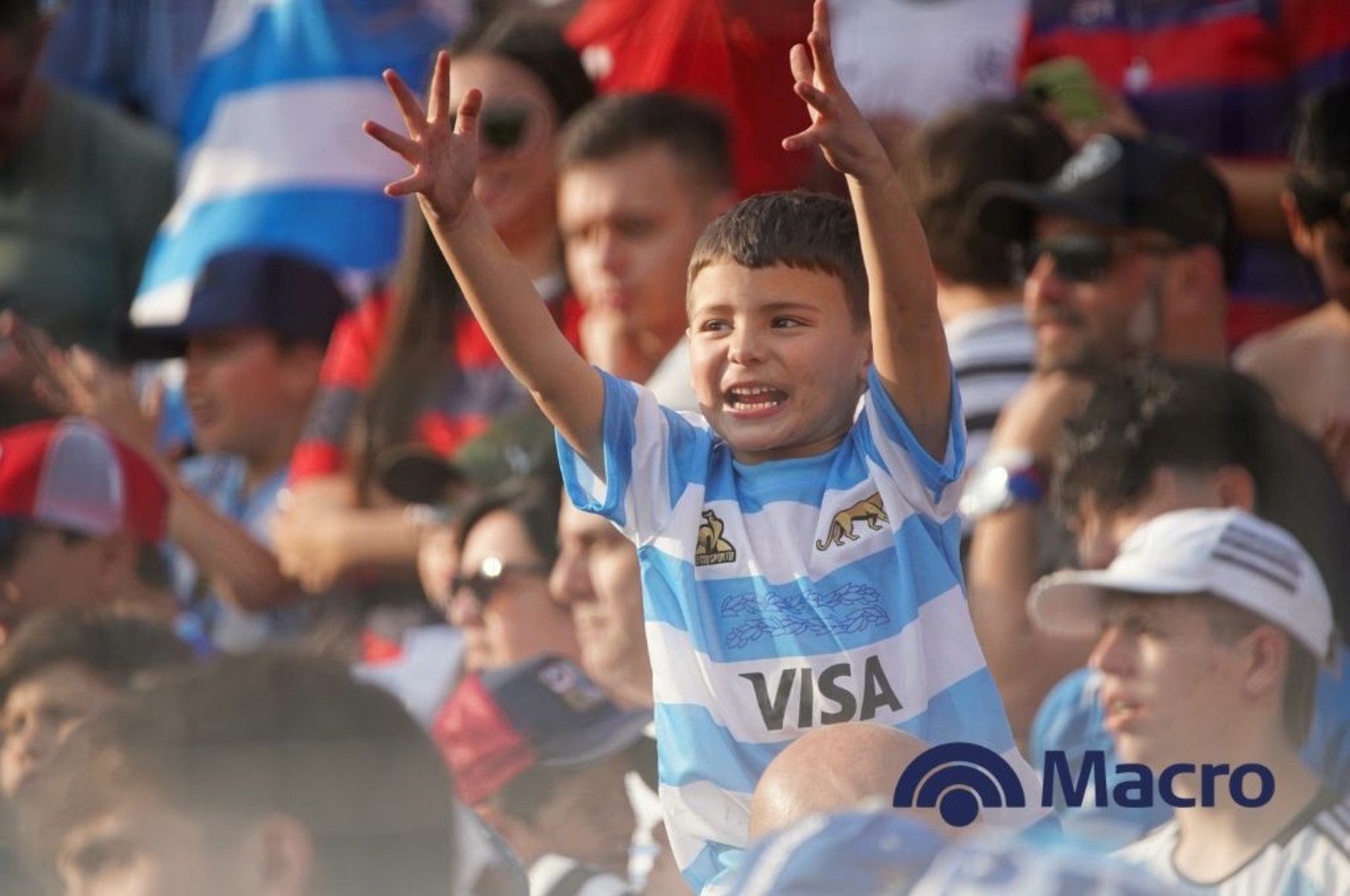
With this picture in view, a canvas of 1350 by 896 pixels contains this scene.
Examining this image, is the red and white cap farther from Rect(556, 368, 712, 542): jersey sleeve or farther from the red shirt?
Rect(556, 368, 712, 542): jersey sleeve

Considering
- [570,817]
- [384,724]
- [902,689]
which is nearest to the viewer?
[902,689]

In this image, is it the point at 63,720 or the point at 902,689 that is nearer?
the point at 902,689

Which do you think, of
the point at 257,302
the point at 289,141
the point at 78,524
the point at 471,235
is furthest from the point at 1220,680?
the point at 289,141

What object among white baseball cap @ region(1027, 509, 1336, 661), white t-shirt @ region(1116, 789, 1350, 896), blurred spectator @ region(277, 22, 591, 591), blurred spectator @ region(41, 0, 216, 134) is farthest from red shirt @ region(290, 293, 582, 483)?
white t-shirt @ region(1116, 789, 1350, 896)

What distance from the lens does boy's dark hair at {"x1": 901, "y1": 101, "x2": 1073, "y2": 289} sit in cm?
335

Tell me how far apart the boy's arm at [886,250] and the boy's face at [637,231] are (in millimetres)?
863

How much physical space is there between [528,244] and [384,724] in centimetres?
128

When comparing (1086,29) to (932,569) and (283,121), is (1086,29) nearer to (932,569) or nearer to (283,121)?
(283,121)

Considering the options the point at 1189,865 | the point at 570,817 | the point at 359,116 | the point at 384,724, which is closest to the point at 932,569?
the point at 1189,865

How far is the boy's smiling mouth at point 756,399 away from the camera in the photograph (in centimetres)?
210

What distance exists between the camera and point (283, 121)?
4020 millimetres

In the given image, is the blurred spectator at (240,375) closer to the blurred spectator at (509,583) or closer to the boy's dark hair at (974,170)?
the blurred spectator at (509,583)

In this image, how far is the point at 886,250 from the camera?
2031 mm

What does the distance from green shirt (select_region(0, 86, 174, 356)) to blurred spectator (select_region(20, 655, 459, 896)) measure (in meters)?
1.66
